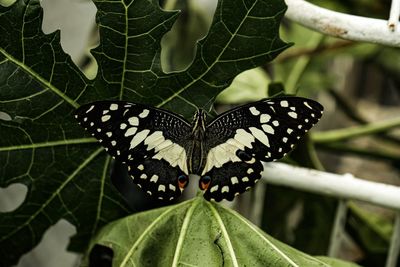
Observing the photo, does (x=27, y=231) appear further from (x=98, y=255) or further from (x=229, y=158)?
(x=229, y=158)

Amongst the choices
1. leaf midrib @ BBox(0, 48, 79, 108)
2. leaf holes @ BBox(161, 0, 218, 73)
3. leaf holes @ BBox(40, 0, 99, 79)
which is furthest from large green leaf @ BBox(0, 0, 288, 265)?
leaf holes @ BBox(161, 0, 218, 73)

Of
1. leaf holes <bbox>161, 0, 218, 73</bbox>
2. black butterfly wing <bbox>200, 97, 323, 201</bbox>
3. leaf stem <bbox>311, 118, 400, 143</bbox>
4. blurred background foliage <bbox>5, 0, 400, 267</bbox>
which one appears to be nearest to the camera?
black butterfly wing <bbox>200, 97, 323, 201</bbox>

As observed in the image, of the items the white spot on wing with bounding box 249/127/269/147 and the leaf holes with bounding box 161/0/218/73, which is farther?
the leaf holes with bounding box 161/0/218/73

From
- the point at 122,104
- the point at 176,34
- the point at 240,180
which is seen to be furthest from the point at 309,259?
the point at 176,34

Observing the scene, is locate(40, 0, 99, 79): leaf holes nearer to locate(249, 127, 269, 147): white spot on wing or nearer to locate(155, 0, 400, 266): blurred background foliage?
locate(155, 0, 400, 266): blurred background foliage

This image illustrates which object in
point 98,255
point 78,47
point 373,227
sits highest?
point 78,47

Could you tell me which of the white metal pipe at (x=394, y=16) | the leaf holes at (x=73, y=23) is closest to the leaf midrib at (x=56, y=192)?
the white metal pipe at (x=394, y=16)

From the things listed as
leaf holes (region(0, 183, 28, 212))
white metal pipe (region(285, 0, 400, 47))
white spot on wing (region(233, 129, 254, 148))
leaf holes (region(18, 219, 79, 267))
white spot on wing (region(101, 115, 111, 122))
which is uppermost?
white metal pipe (region(285, 0, 400, 47))

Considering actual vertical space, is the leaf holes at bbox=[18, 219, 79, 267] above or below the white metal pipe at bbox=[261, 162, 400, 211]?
below
